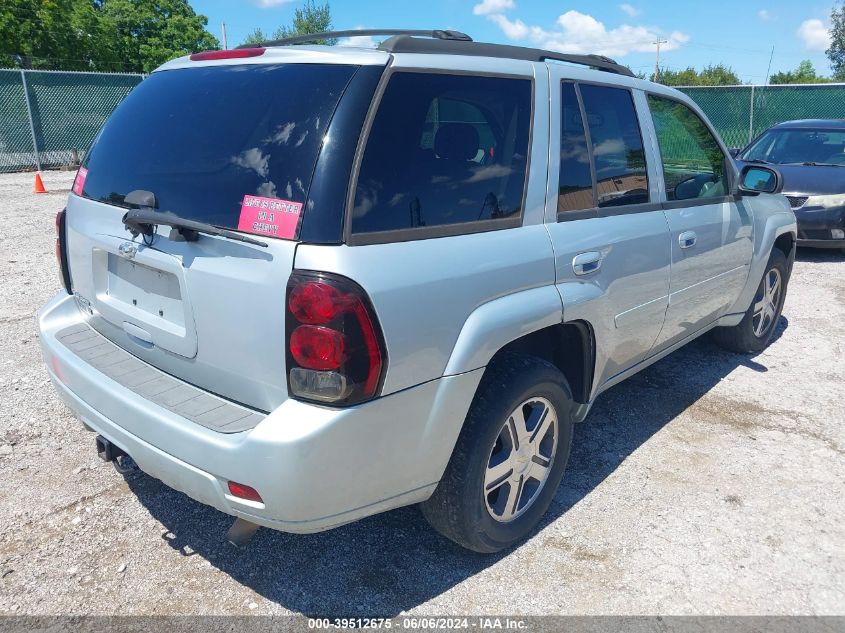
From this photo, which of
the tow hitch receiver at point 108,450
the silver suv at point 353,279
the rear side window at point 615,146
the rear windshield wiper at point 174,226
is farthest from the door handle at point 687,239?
the tow hitch receiver at point 108,450

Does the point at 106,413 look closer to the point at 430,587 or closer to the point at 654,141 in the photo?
the point at 430,587

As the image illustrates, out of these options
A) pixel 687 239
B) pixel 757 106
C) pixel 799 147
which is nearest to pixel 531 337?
pixel 687 239

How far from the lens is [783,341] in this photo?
18.2ft

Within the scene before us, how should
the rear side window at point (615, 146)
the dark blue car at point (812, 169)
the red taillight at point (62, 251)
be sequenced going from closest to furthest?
the red taillight at point (62, 251), the rear side window at point (615, 146), the dark blue car at point (812, 169)

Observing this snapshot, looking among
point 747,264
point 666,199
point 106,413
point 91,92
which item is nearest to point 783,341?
point 747,264

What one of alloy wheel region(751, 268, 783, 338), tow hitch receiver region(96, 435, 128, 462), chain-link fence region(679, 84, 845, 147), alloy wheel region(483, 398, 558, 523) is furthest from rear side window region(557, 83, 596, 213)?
chain-link fence region(679, 84, 845, 147)

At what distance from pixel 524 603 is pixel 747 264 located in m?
3.00

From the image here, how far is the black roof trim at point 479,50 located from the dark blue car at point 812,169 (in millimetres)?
5165

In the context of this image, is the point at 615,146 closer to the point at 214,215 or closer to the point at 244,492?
the point at 214,215

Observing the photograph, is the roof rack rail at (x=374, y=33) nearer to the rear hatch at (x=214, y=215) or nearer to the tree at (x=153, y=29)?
the rear hatch at (x=214, y=215)

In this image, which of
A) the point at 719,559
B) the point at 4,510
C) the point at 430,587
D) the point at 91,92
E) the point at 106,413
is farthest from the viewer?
the point at 91,92

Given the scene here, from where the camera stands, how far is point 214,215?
2207 mm

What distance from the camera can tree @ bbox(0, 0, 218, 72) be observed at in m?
29.7

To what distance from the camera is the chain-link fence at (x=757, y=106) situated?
16.0 m
